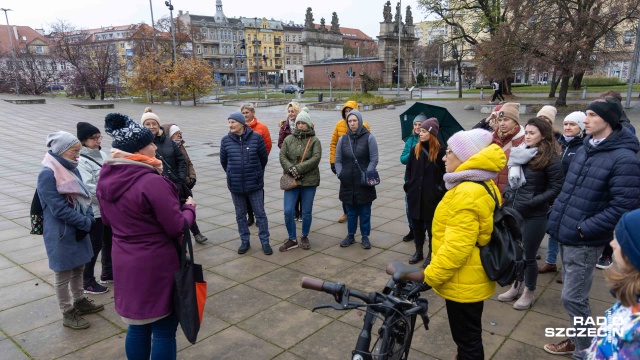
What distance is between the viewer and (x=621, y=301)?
5.64ft

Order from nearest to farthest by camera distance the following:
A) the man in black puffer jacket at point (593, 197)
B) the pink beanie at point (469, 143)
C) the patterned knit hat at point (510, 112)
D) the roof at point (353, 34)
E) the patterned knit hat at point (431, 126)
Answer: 1. the pink beanie at point (469, 143)
2. the man in black puffer jacket at point (593, 197)
3. the patterned knit hat at point (510, 112)
4. the patterned knit hat at point (431, 126)
5. the roof at point (353, 34)

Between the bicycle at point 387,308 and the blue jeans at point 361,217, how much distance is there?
341cm

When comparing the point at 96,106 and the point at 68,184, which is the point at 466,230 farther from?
the point at 96,106

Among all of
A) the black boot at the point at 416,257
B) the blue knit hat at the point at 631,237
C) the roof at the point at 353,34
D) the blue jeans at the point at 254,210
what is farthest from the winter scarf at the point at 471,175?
the roof at the point at 353,34

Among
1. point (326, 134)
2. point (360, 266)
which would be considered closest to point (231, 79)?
point (326, 134)

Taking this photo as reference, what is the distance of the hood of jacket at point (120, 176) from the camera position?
253cm

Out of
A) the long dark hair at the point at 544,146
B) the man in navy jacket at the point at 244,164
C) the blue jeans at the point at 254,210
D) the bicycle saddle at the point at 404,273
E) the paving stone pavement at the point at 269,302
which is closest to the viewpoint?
the bicycle saddle at the point at 404,273

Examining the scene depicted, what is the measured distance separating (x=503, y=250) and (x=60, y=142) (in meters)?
3.71

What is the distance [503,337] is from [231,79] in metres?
99.4

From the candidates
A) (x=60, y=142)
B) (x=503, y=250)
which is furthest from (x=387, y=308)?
(x=60, y=142)

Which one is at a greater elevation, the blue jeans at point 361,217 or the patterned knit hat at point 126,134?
the patterned knit hat at point 126,134

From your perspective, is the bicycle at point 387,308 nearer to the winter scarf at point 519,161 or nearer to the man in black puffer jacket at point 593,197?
the man in black puffer jacket at point 593,197

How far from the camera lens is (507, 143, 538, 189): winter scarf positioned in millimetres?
3914

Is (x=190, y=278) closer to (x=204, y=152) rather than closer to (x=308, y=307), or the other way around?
(x=308, y=307)
